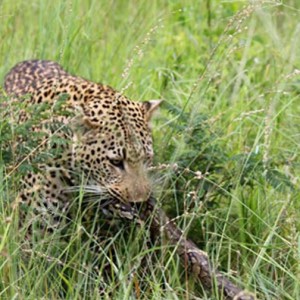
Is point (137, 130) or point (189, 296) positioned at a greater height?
point (137, 130)

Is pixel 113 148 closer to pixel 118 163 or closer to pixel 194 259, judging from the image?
pixel 118 163

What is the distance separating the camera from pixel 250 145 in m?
6.19

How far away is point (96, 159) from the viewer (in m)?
5.33

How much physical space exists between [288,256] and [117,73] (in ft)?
7.53

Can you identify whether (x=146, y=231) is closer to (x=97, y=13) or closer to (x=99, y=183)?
(x=99, y=183)

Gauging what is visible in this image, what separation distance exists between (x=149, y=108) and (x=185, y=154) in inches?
12.7

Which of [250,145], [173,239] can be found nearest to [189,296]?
[173,239]

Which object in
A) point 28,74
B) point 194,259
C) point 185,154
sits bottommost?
point 194,259

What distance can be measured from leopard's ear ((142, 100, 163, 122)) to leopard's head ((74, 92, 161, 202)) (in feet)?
0.38

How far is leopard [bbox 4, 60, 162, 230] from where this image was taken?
17.2 ft

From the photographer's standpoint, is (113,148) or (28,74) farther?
(28,74)

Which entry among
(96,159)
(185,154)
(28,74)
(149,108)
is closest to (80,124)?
(96,159)

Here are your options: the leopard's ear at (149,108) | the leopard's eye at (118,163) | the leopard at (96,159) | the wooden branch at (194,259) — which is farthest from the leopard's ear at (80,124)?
the wooden branch at (194,259)

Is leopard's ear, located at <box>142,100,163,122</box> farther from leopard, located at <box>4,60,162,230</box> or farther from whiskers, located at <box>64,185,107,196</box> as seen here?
whiskers, located at <box>64,185,107,196</box>
